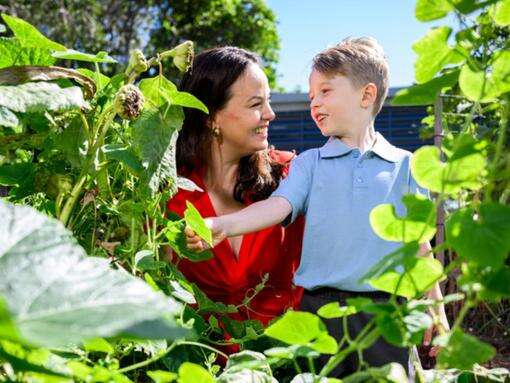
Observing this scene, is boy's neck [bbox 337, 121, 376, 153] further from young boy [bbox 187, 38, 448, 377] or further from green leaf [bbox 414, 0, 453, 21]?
green leaf [bbox 414, 0, 453, 21]

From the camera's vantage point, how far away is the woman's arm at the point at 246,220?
1288 mm

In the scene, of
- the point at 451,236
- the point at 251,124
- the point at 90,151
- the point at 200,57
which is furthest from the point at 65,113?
the point at 200,57

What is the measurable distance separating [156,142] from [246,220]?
0.58m

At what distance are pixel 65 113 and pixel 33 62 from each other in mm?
77

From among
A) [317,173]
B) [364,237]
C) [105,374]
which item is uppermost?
[105,374]

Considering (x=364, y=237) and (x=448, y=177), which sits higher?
(x=448, y=177)

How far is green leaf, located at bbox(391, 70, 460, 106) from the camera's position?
0.43m

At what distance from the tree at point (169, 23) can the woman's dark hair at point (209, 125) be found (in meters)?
12.5

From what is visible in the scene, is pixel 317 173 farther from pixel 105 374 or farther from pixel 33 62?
pixel 105 374

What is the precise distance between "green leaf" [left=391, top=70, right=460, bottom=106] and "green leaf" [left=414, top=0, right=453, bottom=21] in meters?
0.04

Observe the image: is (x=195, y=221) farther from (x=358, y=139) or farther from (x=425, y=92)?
(x=358, y=139)

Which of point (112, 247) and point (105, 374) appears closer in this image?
point (105, 374)

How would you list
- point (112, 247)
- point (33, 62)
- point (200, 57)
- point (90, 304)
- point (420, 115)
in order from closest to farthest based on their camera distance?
point (90, 304), point (33, 62), point (112, 247), point (200, 57), point (420, 115)

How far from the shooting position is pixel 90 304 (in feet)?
0.99
